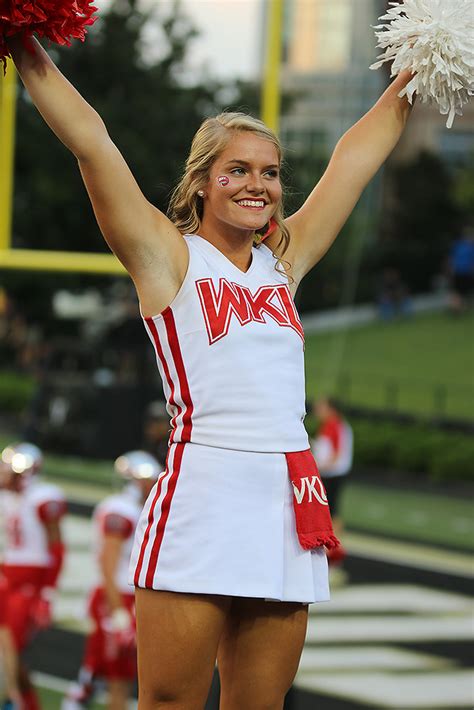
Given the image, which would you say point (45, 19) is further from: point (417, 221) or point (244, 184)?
point (417, 221)

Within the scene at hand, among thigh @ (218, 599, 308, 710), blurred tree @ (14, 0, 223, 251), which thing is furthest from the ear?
blurred tree @ (14, 0, 223, 251)

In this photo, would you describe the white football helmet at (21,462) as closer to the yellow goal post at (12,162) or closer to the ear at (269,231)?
the yellow goal post at (12,162)

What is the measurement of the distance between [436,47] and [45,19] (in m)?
0.75

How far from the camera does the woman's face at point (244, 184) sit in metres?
2.73

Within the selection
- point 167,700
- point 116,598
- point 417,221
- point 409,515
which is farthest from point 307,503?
point 417,221

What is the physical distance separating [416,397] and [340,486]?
1070 cm

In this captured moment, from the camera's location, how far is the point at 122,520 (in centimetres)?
779

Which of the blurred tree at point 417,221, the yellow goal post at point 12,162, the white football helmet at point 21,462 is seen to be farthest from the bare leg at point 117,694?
the blurred tree at point 417,221

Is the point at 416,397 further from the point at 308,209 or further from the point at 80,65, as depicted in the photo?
the point at 308,209

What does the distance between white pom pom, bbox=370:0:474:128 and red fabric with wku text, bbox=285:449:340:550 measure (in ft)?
2.22

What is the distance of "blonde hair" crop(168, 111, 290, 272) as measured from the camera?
276 centimetres

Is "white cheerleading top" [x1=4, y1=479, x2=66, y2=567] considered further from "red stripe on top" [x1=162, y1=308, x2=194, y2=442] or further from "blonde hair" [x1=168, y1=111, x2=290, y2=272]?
"red stripe on top" [x1=162, y1=308, x2=194, y2=442]

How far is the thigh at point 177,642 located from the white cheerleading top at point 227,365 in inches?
10.6

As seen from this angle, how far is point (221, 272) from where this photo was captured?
8.86ft
